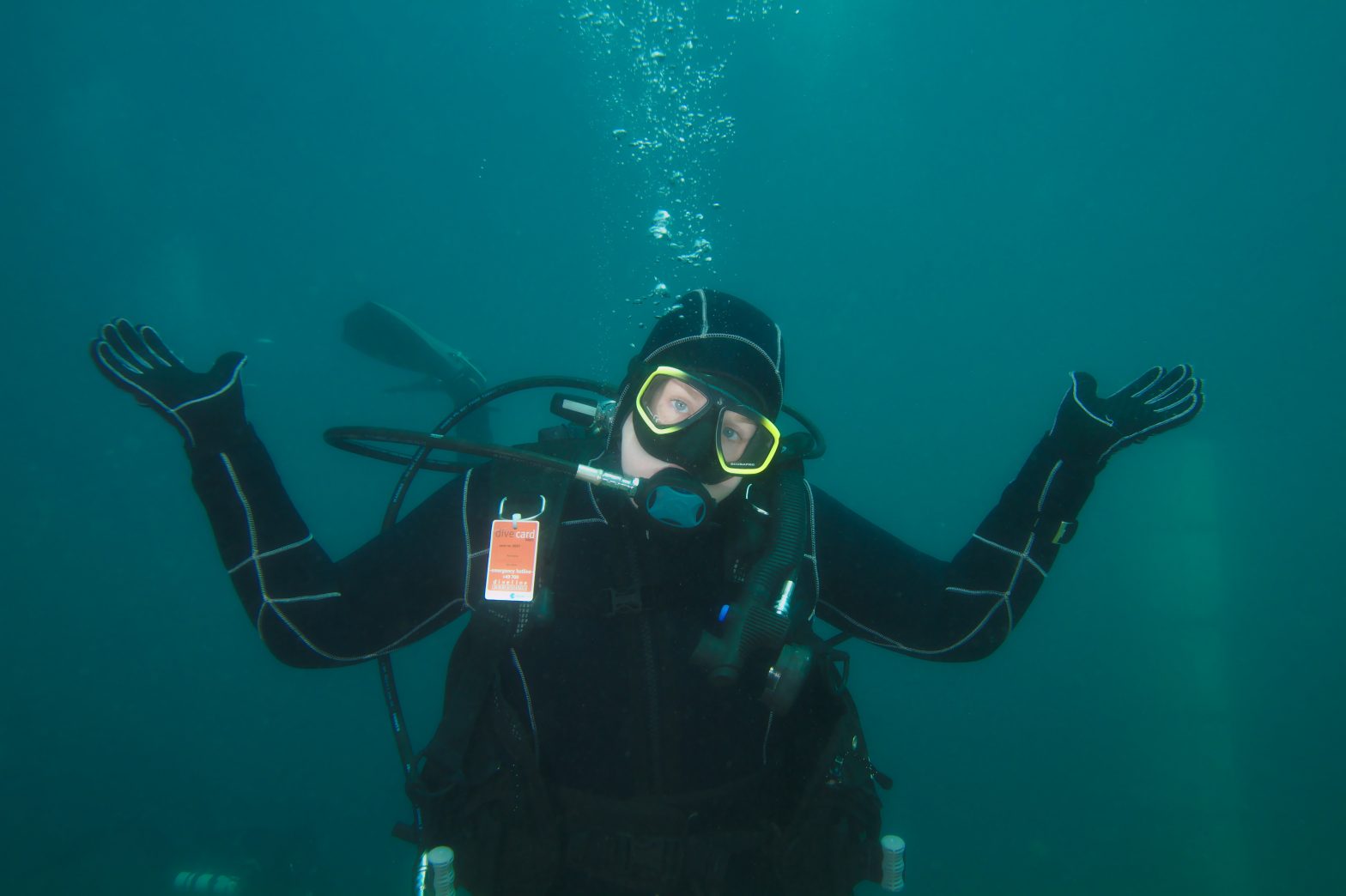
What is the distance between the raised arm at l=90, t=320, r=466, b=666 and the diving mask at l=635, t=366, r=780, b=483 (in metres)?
0.79

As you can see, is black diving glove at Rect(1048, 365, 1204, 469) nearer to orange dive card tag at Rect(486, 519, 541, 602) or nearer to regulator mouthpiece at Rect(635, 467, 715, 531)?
regulator mouthpiece at Rect(635, 467, 715, 531)

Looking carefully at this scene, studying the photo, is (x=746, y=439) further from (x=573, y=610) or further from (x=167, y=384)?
(x=167, y=384)

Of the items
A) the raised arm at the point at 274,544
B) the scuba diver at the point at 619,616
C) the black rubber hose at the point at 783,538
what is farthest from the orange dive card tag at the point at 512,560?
the black rubber hose at the point at 783,538

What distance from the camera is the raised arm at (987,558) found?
2502mm

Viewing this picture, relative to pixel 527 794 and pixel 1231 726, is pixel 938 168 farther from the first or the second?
pixel 527 794

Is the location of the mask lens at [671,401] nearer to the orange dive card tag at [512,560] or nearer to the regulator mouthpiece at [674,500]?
the regulator mouthpiece at [674,500]

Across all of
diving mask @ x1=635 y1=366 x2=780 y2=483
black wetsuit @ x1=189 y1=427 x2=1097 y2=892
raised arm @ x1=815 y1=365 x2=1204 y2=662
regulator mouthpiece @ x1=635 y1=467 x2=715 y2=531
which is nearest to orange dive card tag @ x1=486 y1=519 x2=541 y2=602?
black wetsuit @ x1=189 y1=427 x2=1097 y2=892

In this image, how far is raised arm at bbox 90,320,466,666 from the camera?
2.23 meters

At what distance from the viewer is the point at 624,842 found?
2.15 meters

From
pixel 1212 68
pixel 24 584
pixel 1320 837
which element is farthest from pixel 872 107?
pixel 24 584

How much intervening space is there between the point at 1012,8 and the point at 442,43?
31.9 m

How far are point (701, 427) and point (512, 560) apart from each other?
795mm

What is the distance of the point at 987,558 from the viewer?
2.60 metres

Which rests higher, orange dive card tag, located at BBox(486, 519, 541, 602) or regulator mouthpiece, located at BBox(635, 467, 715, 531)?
regulator mouthpiece, located at BBox(635, 467, 715, 531)
